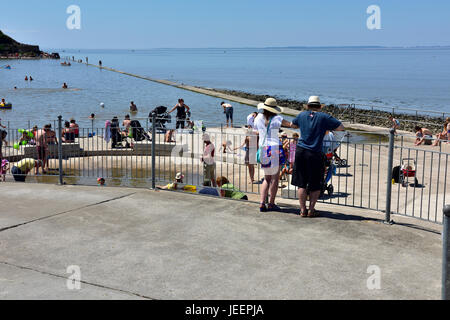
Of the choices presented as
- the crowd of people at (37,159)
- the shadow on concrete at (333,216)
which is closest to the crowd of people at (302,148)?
the shadow on concrete at (333,216)

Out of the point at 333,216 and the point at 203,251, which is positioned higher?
the point at 333,216

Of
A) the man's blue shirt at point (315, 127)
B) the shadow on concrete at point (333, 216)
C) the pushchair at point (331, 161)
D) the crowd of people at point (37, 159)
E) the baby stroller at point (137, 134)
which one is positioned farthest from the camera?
the baby stroller at point (137, 134)

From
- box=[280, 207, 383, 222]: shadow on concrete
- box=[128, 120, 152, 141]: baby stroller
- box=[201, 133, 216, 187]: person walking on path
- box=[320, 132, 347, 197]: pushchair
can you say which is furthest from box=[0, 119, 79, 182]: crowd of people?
box=[280, 207, 383, 222]: shadow on concrete

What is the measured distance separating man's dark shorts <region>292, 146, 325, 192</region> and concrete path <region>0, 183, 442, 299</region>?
55cm

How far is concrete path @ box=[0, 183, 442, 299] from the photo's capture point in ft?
16.5

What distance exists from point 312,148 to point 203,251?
229cm

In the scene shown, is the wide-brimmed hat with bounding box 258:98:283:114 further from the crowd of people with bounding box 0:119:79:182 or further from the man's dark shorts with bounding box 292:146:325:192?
the crowd of people with bounding box 0:119:79:182

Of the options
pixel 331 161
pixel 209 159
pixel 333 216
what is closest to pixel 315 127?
pixel 333 216

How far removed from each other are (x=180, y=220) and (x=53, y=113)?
37.3 m

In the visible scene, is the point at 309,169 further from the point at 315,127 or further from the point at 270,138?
the point at 270,138

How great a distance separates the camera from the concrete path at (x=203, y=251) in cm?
504

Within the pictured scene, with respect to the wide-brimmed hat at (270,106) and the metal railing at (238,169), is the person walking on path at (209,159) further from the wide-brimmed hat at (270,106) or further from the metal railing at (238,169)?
the wide-brimmed hat at (270,106)

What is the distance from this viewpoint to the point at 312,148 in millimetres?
7160
